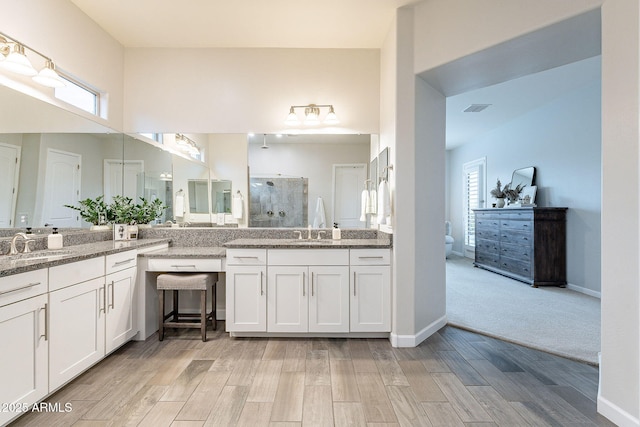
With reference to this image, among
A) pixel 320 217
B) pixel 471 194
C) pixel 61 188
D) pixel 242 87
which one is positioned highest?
pixel 242 87

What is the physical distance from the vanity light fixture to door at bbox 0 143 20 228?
50cm

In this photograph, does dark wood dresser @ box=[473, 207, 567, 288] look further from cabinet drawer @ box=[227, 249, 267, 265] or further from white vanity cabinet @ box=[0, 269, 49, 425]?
white vanity cabinet @ box=[0, 269, 49, 425]

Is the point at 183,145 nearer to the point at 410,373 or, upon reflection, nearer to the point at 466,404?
the point at 410,373

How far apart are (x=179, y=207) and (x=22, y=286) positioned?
1.86 meters

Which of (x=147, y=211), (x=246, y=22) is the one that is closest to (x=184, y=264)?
(x=147, y=211)

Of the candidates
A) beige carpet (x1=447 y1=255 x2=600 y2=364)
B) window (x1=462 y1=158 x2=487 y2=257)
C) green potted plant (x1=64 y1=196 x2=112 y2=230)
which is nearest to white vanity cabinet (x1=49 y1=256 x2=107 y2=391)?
green potted plant (x1=64 y1=196 x2=112 y2=230)

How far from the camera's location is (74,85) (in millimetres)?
2916

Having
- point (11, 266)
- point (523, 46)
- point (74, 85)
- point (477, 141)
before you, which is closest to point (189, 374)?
point (11, 266)

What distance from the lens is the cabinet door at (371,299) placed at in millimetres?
2891

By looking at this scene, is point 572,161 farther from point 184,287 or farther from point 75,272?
point 75,272

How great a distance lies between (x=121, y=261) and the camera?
2.62 meters

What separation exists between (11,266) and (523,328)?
3.95 metres

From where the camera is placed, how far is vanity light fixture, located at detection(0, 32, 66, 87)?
212cm

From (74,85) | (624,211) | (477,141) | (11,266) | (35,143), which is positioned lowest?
(11,266)
